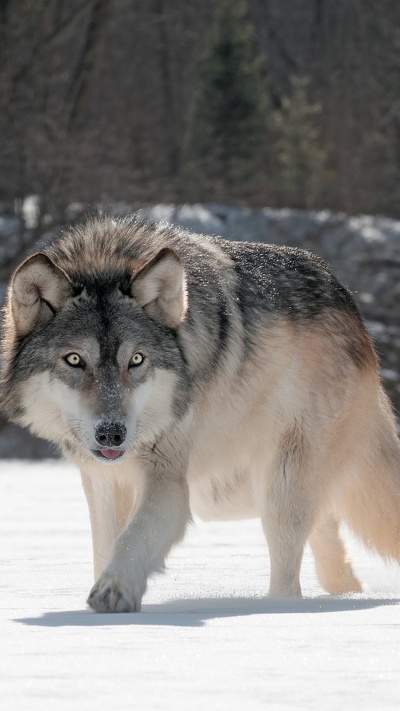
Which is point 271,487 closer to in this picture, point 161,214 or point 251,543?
point 251,543

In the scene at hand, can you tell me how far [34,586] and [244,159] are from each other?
2598 centimetres

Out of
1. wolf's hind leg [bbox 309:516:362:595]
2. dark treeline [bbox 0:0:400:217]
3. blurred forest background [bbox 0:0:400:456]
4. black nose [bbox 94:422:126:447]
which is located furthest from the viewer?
dark treeline [bbox 0:0:400:217]

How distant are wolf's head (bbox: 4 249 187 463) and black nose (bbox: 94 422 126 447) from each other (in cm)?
5

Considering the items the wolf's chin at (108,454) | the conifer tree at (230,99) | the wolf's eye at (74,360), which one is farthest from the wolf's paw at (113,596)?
the conifer tree at (230,99)

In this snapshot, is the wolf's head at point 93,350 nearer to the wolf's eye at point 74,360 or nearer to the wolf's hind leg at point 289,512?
the wolf's eye at point 74,360

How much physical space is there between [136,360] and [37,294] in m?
0.47

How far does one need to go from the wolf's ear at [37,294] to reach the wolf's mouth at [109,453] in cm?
60

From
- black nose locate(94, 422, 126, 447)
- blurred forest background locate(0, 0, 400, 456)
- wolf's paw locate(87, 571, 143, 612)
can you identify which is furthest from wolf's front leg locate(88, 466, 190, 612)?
blurred forest background locate(0, 0, 400, 456)

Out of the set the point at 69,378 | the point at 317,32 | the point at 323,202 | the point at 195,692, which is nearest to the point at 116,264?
the point at 69,378

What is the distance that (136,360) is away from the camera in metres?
4.06

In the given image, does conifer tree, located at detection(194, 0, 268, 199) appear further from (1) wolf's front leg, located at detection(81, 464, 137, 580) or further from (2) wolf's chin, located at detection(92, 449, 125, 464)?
(2) wolf's chin, located at detection(92, 449, 125, 464)

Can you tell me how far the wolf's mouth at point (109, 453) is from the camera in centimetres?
387

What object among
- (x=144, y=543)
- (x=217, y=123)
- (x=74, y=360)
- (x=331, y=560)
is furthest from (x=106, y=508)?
(x=217, y=123)

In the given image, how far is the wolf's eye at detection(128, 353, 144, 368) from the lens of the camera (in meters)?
4.04
